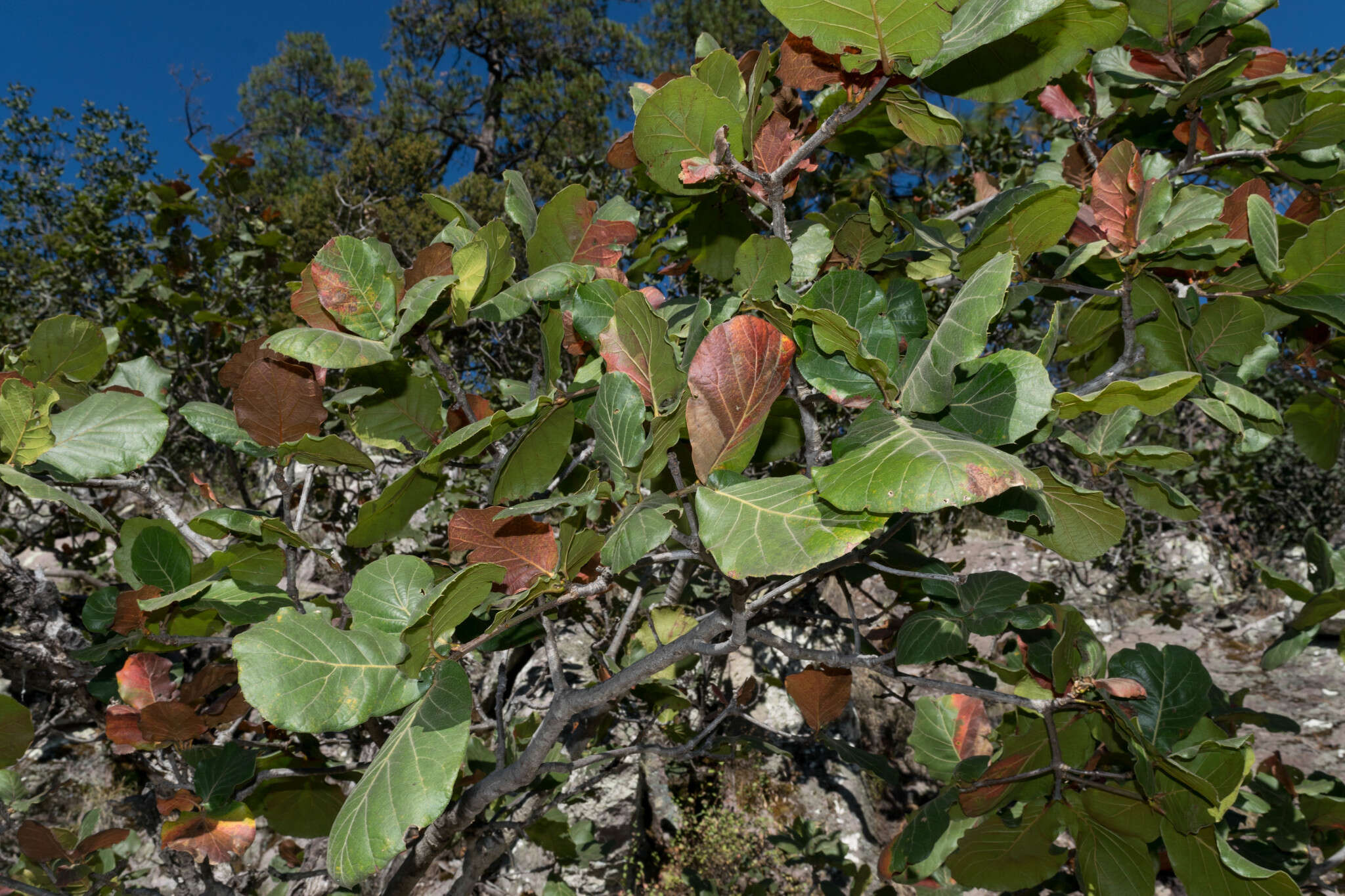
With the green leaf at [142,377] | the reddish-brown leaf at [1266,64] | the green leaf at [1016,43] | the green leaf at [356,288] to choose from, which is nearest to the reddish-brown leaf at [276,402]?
the green leaf at [356,288]

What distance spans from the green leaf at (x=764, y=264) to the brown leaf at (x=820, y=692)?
2.08 ft

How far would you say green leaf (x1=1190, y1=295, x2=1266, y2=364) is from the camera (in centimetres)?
88

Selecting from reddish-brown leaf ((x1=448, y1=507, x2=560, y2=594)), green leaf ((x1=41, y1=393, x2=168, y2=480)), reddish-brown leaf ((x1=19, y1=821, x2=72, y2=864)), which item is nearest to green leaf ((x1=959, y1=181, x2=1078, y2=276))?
reddish-brown leaf ((x1=448, y1=507, x2=560, y2=594))

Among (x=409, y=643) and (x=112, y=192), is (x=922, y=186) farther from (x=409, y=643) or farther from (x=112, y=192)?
(x=112, y=192)

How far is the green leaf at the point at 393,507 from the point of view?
756 mm

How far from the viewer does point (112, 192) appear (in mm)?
3707

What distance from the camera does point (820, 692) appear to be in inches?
47.0

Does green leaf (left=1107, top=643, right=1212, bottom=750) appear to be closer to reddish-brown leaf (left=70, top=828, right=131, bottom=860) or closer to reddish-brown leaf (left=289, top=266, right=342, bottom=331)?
reddish-brown leaf (left=289, top=266, right=342, bottom=331)

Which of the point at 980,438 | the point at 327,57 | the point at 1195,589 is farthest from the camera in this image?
the point at 327,57

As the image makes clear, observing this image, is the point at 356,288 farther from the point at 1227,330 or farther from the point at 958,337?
the point at 1227,330

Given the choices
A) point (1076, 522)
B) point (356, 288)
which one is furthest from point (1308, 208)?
point (356, 288)

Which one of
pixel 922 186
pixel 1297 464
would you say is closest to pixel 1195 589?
pixel 1297 464

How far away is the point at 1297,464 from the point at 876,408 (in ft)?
29.0

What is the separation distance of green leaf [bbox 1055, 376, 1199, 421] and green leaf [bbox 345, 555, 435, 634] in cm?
69
